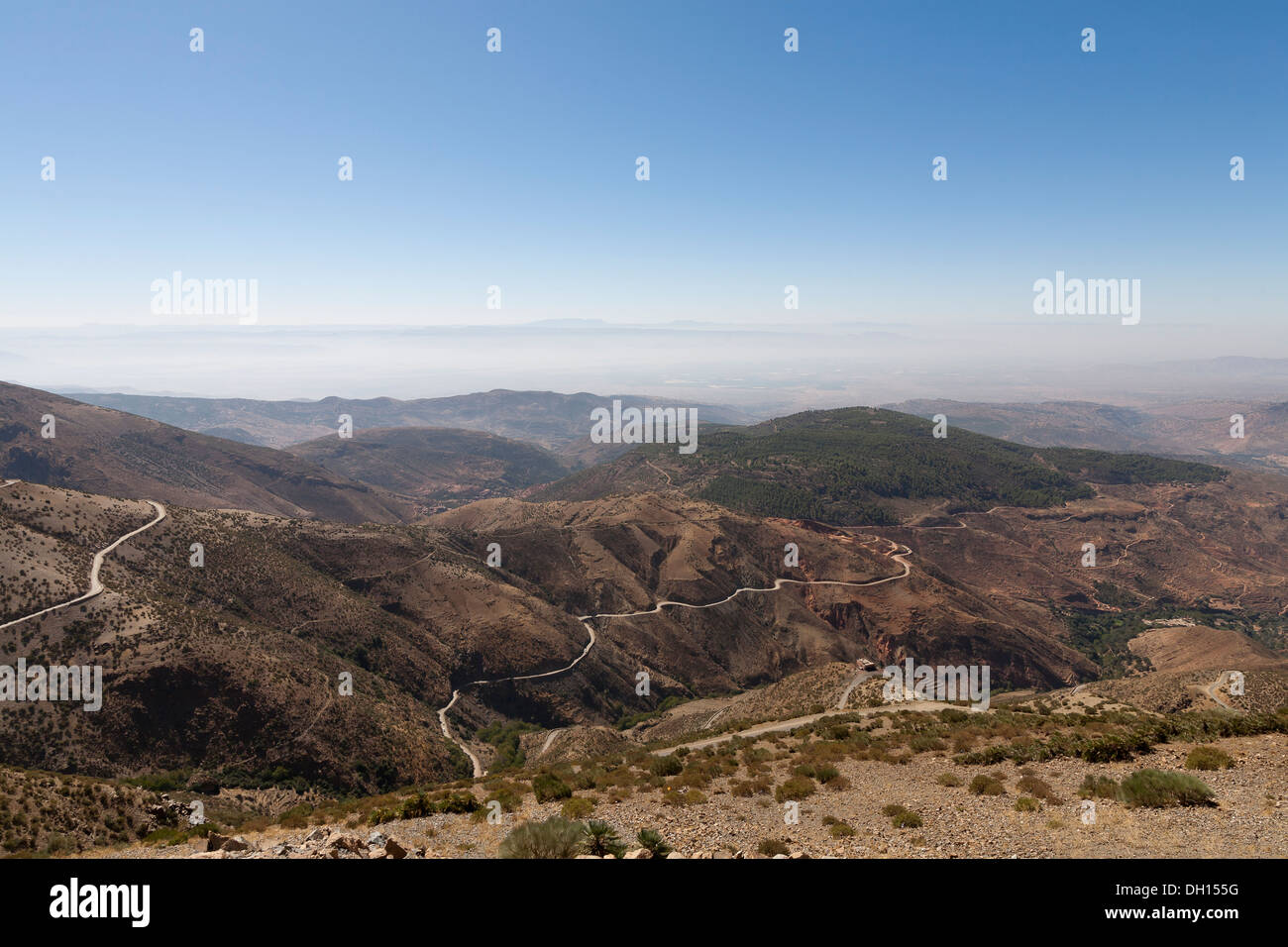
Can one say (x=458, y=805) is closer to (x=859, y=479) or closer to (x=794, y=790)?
(x=794, y=790)

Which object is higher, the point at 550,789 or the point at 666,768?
the point at 550,789

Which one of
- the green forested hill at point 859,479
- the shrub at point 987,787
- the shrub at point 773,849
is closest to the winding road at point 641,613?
the shrub at point 987,787

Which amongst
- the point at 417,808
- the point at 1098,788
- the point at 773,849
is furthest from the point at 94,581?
the point at 1098,788

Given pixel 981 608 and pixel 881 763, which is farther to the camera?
pixel 981 608

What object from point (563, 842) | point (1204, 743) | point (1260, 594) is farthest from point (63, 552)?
point (1260, 594)

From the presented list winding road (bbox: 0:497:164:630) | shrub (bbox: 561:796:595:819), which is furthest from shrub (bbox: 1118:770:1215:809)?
winding road (bbox: 0:497:164:630)
